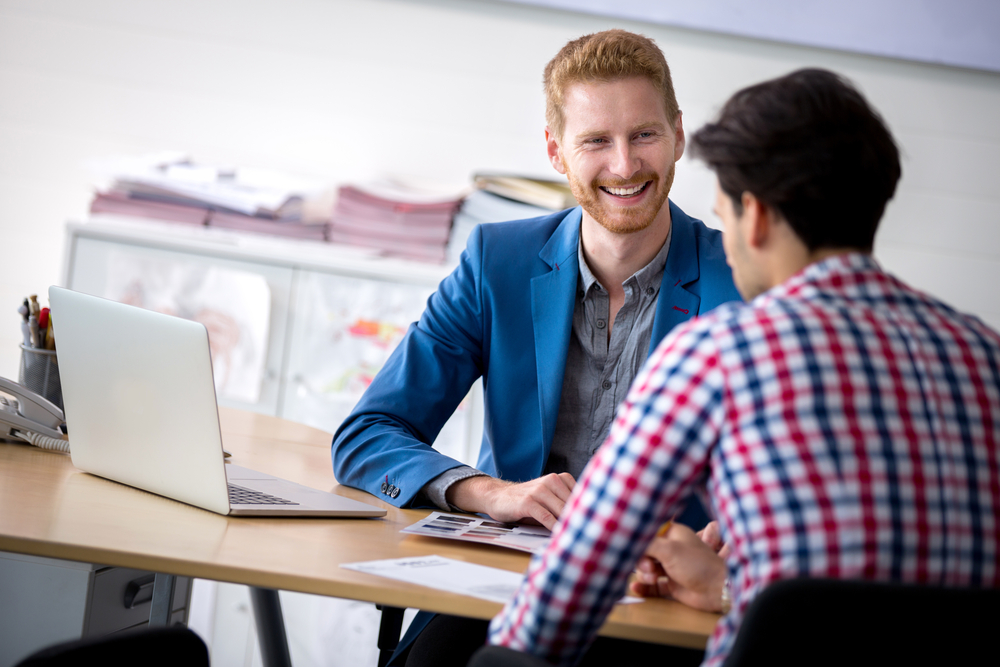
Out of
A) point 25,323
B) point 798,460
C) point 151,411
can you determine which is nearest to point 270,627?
point 151,411

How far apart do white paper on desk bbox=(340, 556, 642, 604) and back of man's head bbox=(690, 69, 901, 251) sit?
17.6 inches

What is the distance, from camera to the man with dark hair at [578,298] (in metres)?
1.55

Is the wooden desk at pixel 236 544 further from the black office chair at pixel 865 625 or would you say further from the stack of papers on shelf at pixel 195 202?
the stack of papers on shelf at pixel 195 202

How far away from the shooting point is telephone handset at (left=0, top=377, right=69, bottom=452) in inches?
54.8

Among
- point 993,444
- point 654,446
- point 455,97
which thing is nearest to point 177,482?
point 654,446

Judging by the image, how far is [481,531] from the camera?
1187 mm

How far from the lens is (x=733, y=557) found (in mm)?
765

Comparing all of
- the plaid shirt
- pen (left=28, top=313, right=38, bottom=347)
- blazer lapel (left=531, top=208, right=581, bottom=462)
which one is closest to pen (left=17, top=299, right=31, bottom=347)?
pen (left=28, top=313, right=38, bottom=347)

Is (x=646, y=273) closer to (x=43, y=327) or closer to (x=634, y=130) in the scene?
(x=634, y=130)

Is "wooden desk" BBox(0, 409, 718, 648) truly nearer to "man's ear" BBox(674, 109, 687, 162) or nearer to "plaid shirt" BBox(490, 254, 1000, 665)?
"plaid shirt" BBox(490, 254, 1000, 665)

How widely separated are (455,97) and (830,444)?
2155 mm

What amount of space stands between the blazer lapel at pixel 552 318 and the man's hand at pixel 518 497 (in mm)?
252

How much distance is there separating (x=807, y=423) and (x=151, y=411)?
0.85m

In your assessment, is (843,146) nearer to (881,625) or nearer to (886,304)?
→ (886,304)
